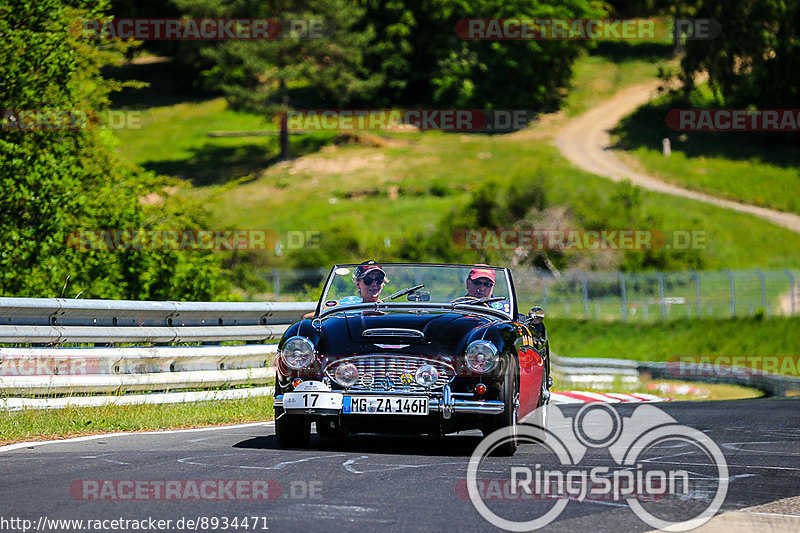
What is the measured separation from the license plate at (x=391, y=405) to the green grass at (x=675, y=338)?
87.4 ft

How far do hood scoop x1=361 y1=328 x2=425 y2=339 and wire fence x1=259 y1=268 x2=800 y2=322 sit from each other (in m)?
26.4

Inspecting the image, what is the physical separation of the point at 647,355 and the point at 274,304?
22.5 meters

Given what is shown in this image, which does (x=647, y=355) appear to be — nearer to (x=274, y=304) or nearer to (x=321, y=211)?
(x=274, y=304)

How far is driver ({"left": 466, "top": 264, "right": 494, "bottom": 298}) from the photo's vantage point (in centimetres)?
995

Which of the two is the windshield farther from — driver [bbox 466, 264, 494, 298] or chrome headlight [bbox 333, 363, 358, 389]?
chrome headlight [bbox 333, 363, 358, 389]

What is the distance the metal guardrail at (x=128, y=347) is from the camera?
975 cm

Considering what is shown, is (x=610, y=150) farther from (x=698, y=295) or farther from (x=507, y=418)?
(x=507, y=418)

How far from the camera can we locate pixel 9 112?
1620 centimetres

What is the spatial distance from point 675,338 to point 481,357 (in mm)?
27848

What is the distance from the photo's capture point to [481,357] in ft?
26.6

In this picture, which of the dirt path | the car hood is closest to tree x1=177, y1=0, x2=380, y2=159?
the dirt path

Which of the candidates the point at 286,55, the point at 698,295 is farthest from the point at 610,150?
the point at 698,295

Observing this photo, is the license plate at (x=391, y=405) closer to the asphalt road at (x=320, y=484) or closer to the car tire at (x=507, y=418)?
the asphalt road at (x=320, y=484)

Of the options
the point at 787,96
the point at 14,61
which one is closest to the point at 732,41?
the point at 787,96
